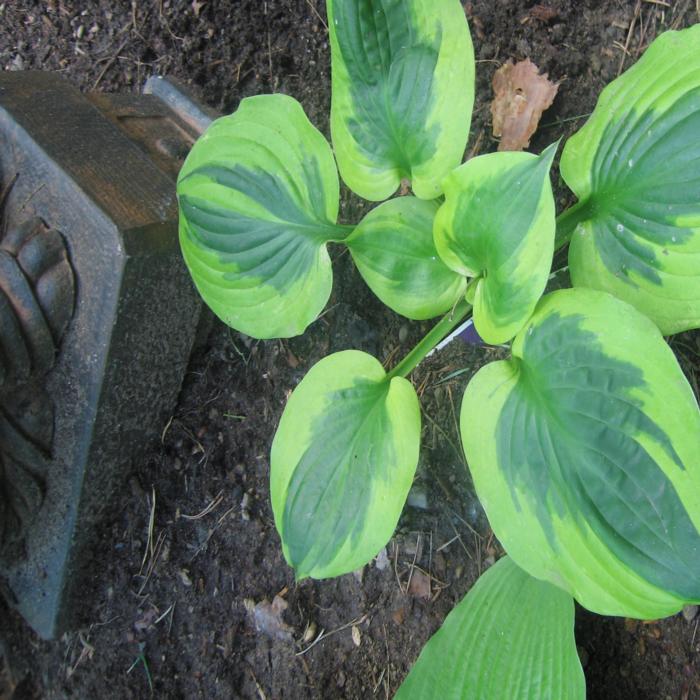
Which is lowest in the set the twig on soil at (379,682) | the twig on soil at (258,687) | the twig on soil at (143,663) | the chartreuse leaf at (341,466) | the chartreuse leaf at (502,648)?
the twig on soil at (143,663)

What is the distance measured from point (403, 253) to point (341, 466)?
36 centimetres

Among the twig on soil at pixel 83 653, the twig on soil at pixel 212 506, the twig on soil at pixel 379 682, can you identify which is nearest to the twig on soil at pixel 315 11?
the twig on soil at pixel 212 506

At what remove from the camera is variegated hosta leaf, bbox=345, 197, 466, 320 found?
1.10 m

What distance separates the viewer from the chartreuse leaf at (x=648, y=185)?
90cm

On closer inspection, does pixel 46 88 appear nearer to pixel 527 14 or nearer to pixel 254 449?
pixel 254 449

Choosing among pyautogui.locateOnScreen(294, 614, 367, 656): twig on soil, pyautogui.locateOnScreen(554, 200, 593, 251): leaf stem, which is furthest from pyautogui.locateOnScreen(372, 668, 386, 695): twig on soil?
pyautogui.locateOnScreen(554, 200, 593, 251): leaf stem

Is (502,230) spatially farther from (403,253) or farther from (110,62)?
(110,62)

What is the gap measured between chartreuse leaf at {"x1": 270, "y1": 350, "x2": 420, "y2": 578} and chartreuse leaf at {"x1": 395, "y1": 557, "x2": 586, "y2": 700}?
251 mm

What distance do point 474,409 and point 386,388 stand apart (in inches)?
7.3

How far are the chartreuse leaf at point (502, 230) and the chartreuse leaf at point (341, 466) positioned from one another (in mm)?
215

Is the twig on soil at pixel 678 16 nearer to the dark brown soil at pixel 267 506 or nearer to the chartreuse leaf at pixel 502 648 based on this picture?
the dark brown soil at pixel 267 506

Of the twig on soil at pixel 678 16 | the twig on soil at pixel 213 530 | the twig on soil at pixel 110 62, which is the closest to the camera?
the twig on soil at pixel 678 16

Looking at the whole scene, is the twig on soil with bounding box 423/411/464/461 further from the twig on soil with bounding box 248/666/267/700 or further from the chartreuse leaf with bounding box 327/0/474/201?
the twig on soil with bounding box 248/666/267/700

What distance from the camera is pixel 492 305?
0.95 m
